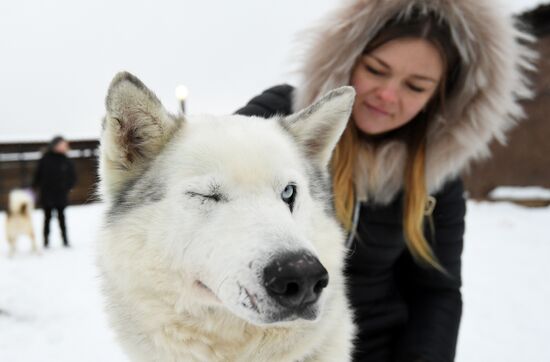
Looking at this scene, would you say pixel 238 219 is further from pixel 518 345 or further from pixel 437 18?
pixel 518 345

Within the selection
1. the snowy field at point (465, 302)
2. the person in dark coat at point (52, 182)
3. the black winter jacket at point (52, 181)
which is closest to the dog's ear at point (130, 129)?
the snowy field at point (465, 302)

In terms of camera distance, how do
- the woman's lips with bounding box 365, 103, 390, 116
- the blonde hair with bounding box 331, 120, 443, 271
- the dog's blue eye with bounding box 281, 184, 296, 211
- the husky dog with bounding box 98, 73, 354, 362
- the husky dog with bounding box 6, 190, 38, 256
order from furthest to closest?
the husky dog with bounding box 6, 190, 38, 256
the blonde hair with bounding box 331, 120, 443, 271
the woman's lips with bounding box 365, 103, 390, 116
the dog's blue eye with bounding box 281, 184, 296, 211
the husky dog with bounding box 98, 73, 354, 362

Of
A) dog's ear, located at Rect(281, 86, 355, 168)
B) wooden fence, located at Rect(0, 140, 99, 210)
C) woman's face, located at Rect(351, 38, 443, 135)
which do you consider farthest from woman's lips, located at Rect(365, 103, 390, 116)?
wooden fence, located at Rect(0, 140, 99, 210)

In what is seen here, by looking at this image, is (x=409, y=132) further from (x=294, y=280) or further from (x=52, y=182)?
(x=52, y=182)

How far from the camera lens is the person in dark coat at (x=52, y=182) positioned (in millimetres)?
7754

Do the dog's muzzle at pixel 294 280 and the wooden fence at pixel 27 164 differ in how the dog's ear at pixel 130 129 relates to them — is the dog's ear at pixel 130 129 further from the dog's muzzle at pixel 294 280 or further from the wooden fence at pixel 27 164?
the wooden fence at pixel 27 164

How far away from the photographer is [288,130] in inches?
69.0

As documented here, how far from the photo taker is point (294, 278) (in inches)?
42.7

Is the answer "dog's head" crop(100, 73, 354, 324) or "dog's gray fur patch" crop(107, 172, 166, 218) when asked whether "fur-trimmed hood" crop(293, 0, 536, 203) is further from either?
"dog's gray fur patch" crop(107, 172, 166, 218)

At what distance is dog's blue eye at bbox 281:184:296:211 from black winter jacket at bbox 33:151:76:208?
764cm

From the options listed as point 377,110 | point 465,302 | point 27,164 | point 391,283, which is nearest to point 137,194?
point 377,110

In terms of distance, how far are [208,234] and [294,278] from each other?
0.37m

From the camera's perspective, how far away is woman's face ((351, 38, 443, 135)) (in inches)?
78.3

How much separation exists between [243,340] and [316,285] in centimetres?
51
